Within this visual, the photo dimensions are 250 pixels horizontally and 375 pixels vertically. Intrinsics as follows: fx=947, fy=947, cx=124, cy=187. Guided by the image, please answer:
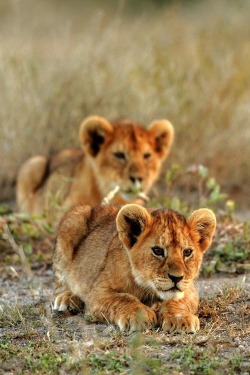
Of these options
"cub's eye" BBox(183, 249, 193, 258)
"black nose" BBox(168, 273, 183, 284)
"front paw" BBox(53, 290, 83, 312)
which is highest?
"cub's eye" BBox(183, 249, 193, 258)

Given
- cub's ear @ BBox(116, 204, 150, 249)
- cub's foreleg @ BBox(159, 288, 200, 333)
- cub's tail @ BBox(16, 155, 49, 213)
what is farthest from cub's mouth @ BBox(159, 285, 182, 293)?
cub's tail @ BBox(16, 155, 49, 213)

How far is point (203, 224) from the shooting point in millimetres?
6434

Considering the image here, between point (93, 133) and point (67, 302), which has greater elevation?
point (93, 133)

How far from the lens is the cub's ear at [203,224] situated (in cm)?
635

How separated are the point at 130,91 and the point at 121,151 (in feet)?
8.82

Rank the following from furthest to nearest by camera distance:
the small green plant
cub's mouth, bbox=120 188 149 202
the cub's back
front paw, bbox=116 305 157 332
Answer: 1. cub's mouth, bbox=120 188 149 202
2. the cub's back
3. front paw, bbox=116 305 157 332
4. the small green plant

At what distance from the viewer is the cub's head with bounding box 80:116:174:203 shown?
33.9 ft

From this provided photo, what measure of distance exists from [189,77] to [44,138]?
2194mm

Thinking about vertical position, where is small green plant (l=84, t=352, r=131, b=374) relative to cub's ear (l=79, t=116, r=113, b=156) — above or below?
below

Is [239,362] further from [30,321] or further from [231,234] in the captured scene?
[231,234]

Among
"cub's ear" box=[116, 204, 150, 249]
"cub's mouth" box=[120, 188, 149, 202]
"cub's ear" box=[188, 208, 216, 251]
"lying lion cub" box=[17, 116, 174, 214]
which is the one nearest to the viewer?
"cub's ear" box=[116, 204, 150, 249]

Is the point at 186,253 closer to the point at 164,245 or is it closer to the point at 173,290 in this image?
the point at 164,245

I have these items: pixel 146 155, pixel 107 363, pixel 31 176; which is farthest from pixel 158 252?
pixel 31 176

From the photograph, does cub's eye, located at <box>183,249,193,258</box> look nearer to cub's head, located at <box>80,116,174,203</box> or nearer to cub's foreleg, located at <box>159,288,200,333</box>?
cub's foreleg, located at <box>159,288,200,333</box>
